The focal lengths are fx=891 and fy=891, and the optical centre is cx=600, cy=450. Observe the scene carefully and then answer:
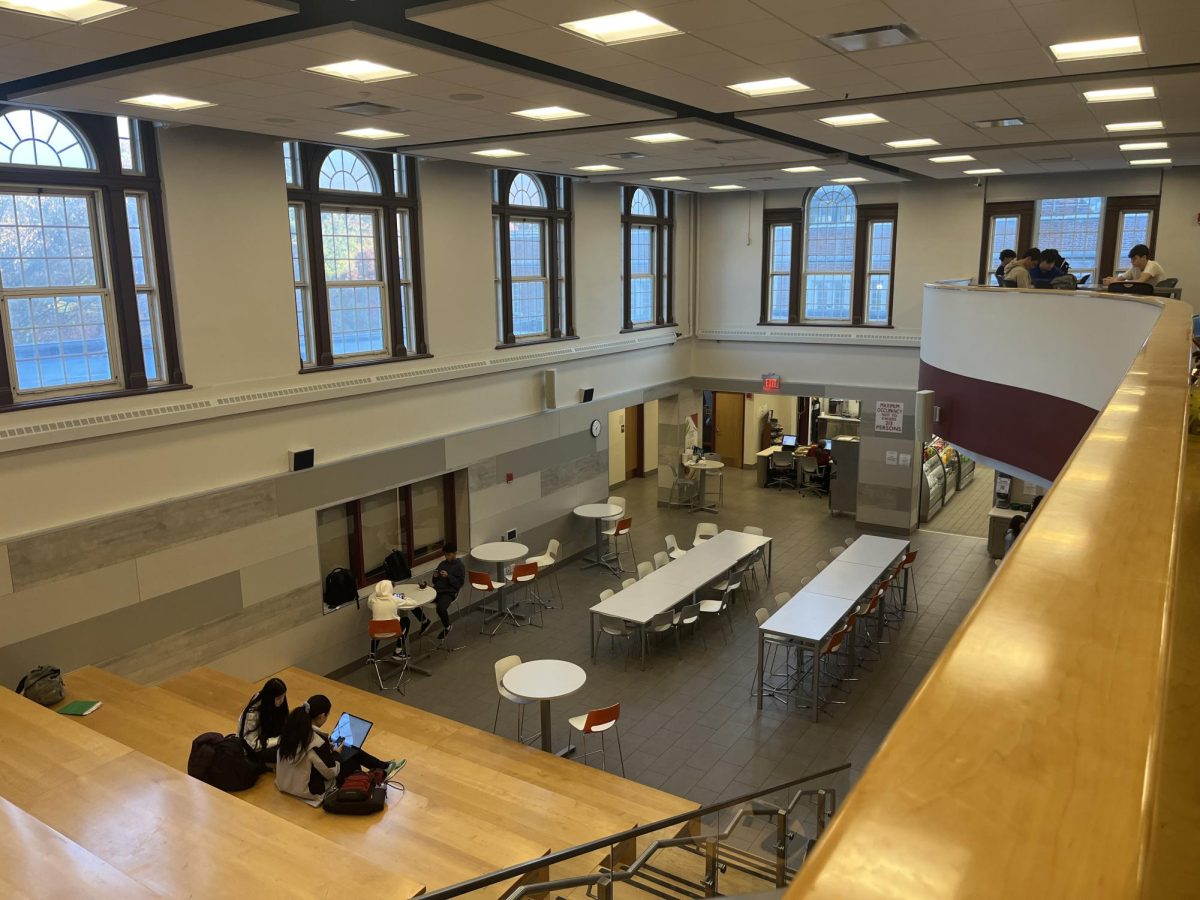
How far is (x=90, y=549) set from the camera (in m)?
8.77

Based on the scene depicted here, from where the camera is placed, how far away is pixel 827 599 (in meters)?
11.6

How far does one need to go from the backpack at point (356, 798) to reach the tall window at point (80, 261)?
4.62 meters

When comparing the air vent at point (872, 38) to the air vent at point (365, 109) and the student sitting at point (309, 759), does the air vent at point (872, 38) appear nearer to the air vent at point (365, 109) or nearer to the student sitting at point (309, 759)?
the air vent at point (365, 109)

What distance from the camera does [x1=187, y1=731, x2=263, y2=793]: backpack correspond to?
24.3ft

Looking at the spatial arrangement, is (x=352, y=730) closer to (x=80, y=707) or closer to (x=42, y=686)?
(x=80, y=707)

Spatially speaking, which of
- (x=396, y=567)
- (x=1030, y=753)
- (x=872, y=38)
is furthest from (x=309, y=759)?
(x=1030, y=753)

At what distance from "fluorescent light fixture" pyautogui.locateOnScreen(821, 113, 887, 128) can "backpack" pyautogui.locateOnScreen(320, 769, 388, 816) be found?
774 cm

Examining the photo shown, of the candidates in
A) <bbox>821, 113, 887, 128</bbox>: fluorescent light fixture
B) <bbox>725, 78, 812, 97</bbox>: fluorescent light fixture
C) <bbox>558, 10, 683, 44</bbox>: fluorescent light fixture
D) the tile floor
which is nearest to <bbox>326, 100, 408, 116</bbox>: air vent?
<bbox>558, 10, 683, 44</bbox>: fluorescent light fixture

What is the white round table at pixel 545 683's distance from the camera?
357 inches

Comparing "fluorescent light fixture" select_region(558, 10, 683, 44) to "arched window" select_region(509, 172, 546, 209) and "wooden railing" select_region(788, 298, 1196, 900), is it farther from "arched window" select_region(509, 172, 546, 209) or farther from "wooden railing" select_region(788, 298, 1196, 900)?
"arched window" select_region(509, 172, 546, 209)

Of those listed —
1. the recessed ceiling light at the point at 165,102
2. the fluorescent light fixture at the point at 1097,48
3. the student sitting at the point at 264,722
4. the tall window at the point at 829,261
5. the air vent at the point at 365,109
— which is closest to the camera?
the fluorescent light fixture at the point at 1097,48

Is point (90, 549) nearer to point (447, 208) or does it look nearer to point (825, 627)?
point (447, 208)

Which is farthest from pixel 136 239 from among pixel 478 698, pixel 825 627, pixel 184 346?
pixel 825 627

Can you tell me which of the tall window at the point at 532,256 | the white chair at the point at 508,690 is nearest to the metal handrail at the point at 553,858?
the white chair at the point at 508,690
